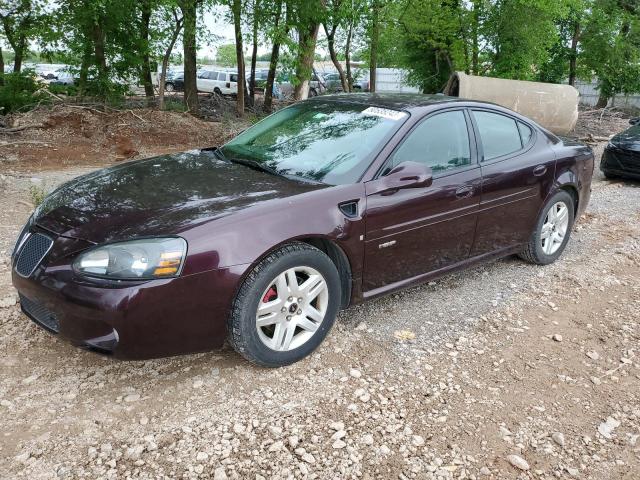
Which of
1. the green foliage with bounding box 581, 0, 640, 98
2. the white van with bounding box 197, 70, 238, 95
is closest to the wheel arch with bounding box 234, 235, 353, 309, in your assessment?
the green foliage with bounding box 581, 0, 640, 98

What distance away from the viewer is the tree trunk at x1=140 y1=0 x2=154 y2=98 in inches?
494

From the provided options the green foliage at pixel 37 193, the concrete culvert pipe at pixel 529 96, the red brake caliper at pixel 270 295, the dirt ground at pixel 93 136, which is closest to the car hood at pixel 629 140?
the concrete culvert pipe at pixel 529 96

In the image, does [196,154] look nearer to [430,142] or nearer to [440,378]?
[430,142]

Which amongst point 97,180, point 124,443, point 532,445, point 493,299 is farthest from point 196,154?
point 532,445

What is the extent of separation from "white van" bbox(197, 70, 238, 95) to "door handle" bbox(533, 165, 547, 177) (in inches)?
1150

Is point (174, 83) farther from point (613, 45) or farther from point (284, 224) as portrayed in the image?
point (284, 224)

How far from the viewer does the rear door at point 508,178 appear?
423cm

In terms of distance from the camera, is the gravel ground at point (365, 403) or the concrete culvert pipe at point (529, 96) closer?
the gravel ground at point (365, 403)

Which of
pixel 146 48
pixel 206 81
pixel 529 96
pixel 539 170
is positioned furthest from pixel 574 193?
pixel 206 81

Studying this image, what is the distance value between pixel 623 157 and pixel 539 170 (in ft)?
17.9

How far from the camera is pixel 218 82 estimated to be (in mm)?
32750

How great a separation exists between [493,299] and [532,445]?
1.75 meters

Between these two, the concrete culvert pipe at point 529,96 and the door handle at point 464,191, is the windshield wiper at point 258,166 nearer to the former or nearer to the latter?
the door handle at point 464,191

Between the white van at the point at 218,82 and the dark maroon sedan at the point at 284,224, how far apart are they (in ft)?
96.3
